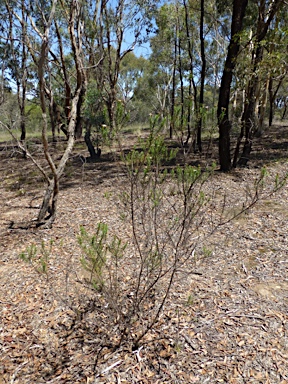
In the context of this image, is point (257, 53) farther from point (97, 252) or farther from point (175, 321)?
point (97, 252)

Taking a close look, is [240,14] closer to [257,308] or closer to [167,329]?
[257,308]

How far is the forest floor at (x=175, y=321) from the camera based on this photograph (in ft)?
6.95

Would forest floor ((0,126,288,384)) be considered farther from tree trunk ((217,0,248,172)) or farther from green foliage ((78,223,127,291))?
tree trunk ((217,0,248,172))

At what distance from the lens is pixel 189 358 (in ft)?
7.18

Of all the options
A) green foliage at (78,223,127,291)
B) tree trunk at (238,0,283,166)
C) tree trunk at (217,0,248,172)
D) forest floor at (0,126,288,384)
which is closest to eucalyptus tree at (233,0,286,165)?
tree trunk at (238,0,283,166)

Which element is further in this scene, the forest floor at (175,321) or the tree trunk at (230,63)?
the tree trunk at (230,63)

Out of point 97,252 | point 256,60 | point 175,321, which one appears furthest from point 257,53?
point 97,252

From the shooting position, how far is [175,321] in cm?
251

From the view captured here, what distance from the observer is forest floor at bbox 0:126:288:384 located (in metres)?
2.12

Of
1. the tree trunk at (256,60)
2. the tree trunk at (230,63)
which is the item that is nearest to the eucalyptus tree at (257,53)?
the tree trunk at (256,60)

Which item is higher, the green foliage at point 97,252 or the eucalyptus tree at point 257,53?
the eucalyptus tree at point 257,53

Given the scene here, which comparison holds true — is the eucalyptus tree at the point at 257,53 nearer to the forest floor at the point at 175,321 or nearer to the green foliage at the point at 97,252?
the forest floor at the point at 175,321

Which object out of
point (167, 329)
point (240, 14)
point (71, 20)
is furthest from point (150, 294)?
point (240, 14)

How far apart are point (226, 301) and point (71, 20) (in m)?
4.27
